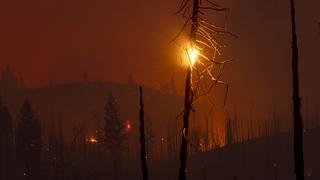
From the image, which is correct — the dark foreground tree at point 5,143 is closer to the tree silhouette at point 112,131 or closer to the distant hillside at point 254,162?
the tree silhouette at point 112,131

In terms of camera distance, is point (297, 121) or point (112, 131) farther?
point (112, 131)

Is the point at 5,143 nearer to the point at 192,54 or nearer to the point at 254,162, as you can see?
the point at 254,162

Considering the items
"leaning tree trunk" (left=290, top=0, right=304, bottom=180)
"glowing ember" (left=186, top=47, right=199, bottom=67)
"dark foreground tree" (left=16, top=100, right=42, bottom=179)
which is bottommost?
"leaning tree trunk" (left=290, top=0, right=304, bottom=180)

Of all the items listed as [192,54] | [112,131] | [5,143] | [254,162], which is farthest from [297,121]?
[254,162]

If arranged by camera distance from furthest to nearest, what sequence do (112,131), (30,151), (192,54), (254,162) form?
(254,162) < (112,131) < (30,151) < (192,54)

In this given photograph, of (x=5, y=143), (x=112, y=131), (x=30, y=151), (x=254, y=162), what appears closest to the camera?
(x=30, y=151)

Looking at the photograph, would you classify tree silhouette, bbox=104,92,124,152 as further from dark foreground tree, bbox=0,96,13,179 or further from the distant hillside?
dark foreground tree, bbox=0,96,13,179

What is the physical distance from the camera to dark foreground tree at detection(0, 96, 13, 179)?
14562 centimetres

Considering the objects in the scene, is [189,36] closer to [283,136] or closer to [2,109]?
[2,109]

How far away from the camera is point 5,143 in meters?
160

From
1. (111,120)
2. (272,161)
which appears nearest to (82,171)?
(111,120)

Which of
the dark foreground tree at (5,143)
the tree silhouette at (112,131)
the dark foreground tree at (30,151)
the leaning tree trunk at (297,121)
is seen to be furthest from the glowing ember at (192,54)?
the tree silhouette at (112,131)

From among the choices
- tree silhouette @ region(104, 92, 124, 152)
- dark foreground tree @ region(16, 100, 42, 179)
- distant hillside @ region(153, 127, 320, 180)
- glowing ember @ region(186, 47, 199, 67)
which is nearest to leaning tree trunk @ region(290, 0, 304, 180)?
glowing ember @ region(186, 47, 199, 67)

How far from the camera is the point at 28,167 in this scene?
424 feet
